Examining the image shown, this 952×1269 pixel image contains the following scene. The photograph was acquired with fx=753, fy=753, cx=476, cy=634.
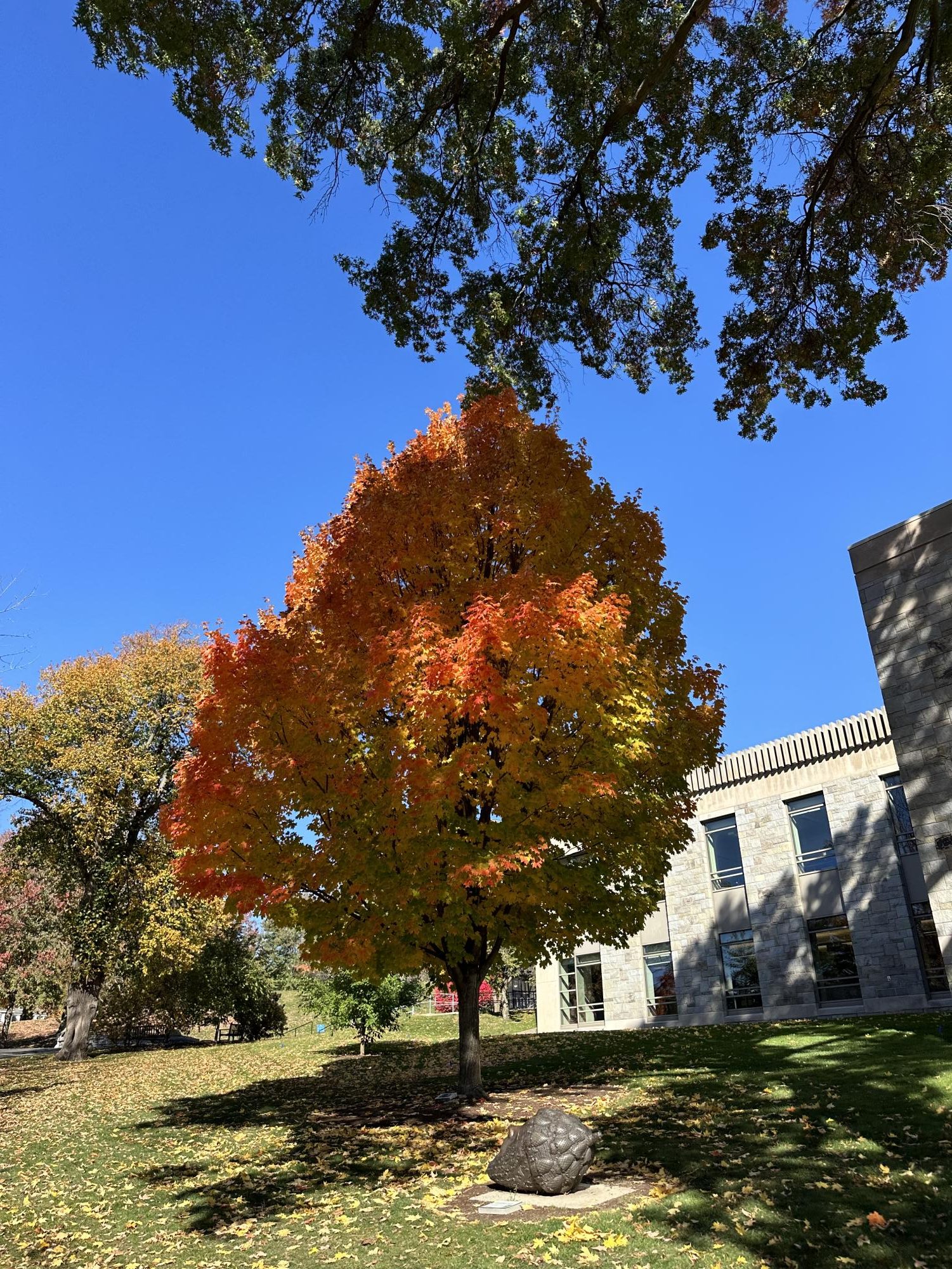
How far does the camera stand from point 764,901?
1029 inches

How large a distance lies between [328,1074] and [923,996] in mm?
17076

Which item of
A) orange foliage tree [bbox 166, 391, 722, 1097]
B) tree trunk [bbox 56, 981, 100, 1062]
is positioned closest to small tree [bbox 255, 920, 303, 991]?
tree trunk [bbox 56, 981, 100, 1062]

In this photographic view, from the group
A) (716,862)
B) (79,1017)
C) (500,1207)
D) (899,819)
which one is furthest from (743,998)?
(79,1017)

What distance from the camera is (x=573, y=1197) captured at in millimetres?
7793

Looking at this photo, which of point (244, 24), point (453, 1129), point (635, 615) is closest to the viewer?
point (244, 24)

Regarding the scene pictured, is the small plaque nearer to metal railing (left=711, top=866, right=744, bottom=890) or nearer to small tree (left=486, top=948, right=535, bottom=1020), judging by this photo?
metal railing (left=711, top=866, right=744, bottom=890)

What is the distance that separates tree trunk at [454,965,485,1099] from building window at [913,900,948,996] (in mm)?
14857

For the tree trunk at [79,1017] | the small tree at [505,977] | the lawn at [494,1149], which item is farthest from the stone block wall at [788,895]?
the tree trunk at [79,1017]

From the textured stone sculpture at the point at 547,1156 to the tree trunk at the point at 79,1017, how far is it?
25603 mm

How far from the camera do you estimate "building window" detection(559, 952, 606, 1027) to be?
31625mm

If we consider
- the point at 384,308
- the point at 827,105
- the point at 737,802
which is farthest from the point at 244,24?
the point at 737,802

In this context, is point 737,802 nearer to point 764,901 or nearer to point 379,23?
point 764,901

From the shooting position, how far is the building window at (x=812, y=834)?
82.3 ft

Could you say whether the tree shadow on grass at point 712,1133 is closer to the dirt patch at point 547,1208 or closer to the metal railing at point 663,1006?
the dirt patch at point 547,1208
